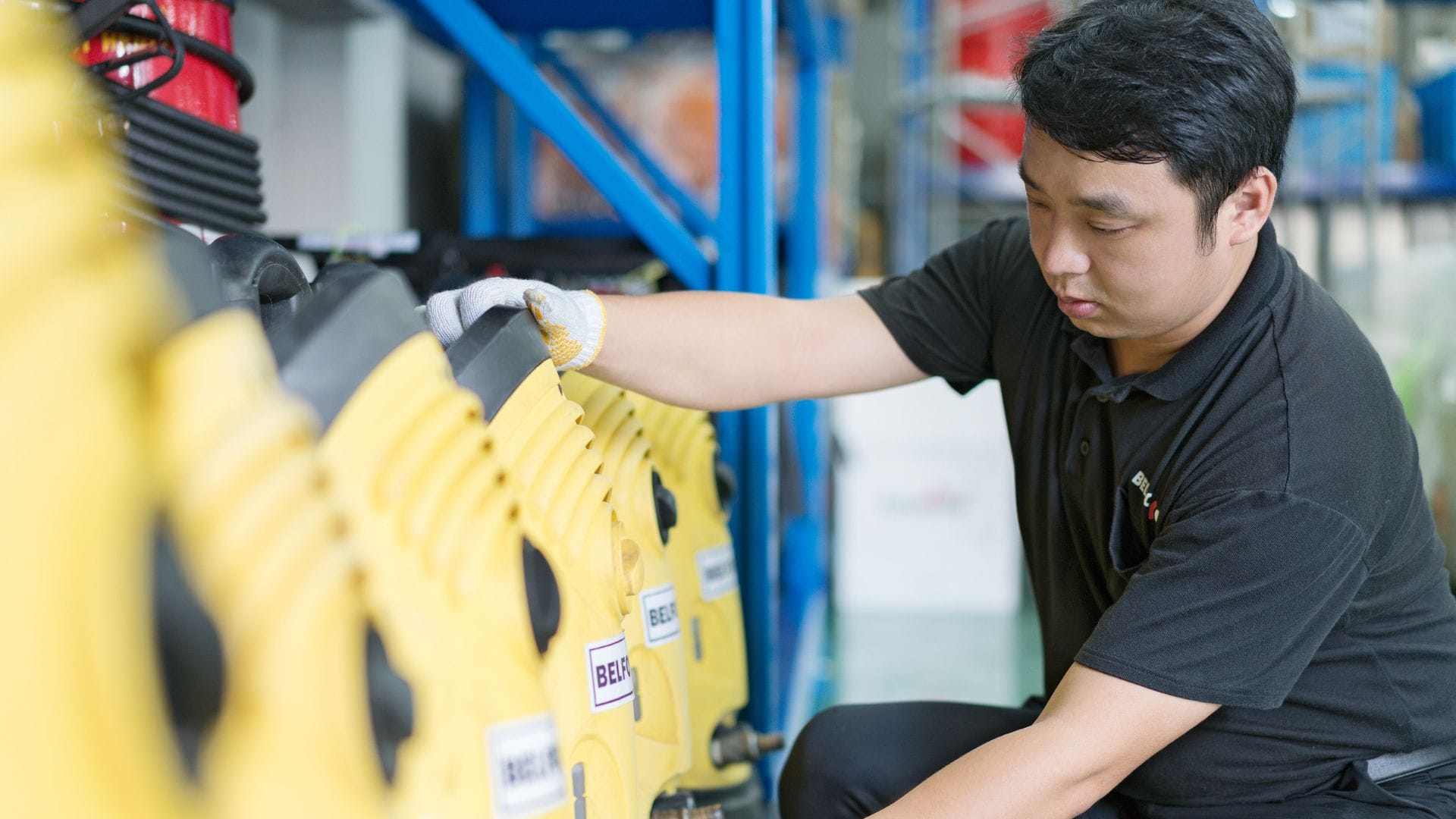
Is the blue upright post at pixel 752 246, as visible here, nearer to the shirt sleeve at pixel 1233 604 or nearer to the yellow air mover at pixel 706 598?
the yellow air mover at pixel 706 598

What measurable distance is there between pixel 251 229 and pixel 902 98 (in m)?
3.66

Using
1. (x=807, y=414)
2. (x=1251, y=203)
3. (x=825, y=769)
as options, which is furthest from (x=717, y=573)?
(x=807, y=414)

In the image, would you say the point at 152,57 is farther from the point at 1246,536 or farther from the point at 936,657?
the point at 936,657

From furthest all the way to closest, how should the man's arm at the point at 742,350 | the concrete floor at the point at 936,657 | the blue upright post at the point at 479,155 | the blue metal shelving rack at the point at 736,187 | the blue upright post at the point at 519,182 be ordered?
the blue upright post at the point at 519,182 < the blue upright post at the point at 479,155 < the concrete floor at the point at 936,657 < the blue metal shelving rack at the point at 736,187 < the man's arm at the point at 742,350

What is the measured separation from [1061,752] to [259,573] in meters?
0.73

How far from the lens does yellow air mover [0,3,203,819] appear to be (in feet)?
1.49

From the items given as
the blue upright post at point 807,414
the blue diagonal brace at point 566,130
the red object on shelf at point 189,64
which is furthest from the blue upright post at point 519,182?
the red object on shelf at point 189,64

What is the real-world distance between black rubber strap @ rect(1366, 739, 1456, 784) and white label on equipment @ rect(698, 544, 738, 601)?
2.31 ft

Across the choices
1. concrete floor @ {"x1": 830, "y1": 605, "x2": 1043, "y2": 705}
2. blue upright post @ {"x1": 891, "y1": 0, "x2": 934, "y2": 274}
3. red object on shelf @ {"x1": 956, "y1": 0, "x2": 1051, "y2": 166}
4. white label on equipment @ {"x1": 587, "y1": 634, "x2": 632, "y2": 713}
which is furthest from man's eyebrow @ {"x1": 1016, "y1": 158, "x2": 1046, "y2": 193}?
red object on shelf @ {"x1": 956, "y1": 0, "x2": 1051, "y2": 166}

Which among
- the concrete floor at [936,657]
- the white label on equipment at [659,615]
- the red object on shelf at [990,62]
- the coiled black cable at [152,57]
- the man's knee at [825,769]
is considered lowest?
the concrete floor at [936,657]

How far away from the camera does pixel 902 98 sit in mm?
4609

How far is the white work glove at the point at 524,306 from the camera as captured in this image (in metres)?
1.08

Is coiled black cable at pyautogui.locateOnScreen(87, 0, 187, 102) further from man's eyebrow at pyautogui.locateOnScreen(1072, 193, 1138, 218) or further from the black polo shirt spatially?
the black polo shirt

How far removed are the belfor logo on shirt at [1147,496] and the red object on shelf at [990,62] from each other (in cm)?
401
